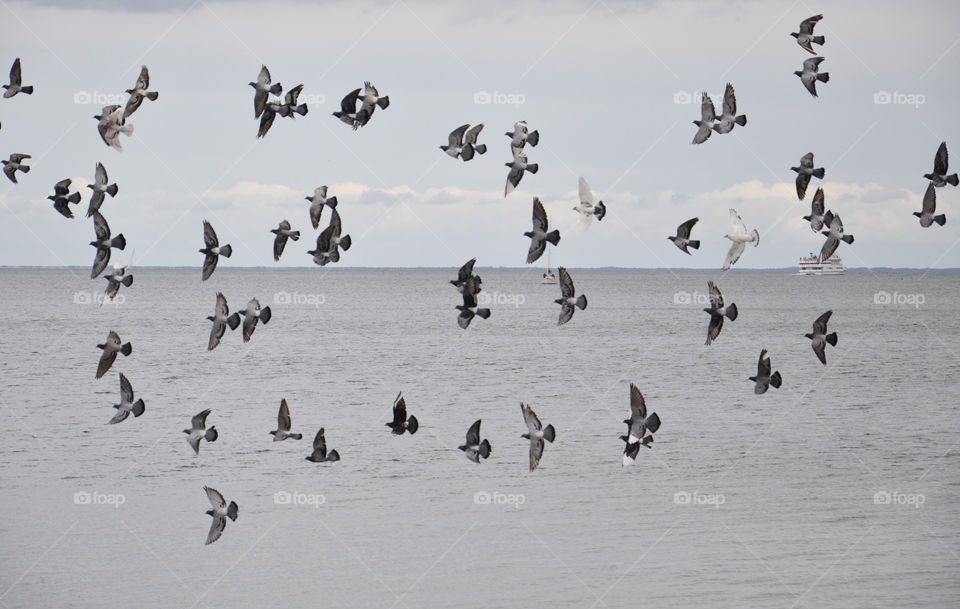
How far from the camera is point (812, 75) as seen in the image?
2770 centimetres

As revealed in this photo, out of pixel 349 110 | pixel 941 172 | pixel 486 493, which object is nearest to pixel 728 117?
pixel 941 172

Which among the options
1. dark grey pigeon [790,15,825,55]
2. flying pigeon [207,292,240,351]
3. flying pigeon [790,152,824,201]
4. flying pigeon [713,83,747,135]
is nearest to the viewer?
dark grey pigeon [790,15,825,55]

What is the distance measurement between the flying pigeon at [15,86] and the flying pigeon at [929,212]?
62.3ft

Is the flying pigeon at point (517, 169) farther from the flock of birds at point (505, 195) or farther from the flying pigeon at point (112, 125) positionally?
the flying pigeon at point (112, 125)

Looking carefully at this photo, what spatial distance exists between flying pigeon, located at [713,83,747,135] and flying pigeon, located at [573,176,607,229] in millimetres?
2978

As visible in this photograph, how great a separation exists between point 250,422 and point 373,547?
1077 inches

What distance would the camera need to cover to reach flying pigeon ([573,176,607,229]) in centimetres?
2762

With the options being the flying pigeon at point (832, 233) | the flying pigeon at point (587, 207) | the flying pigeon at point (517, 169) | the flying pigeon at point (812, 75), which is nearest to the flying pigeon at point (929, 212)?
the flying pigeon at point (832, 233)

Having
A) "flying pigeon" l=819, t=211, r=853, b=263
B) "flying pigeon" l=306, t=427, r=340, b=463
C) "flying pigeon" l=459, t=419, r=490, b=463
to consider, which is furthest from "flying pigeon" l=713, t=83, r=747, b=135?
"flying pigeon" l=306, t=427, r=340, b=463

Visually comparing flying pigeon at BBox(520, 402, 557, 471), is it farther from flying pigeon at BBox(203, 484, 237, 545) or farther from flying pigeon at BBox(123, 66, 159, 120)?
flying pigeon at BBox(123, 66, 159, 120)

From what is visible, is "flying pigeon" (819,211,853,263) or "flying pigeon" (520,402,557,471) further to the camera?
"flying pigeon" (520,402,557,471)

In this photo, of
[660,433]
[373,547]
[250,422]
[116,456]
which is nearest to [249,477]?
[116,456]

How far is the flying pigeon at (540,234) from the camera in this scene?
86.3 ft

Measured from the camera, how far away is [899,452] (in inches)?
2077
